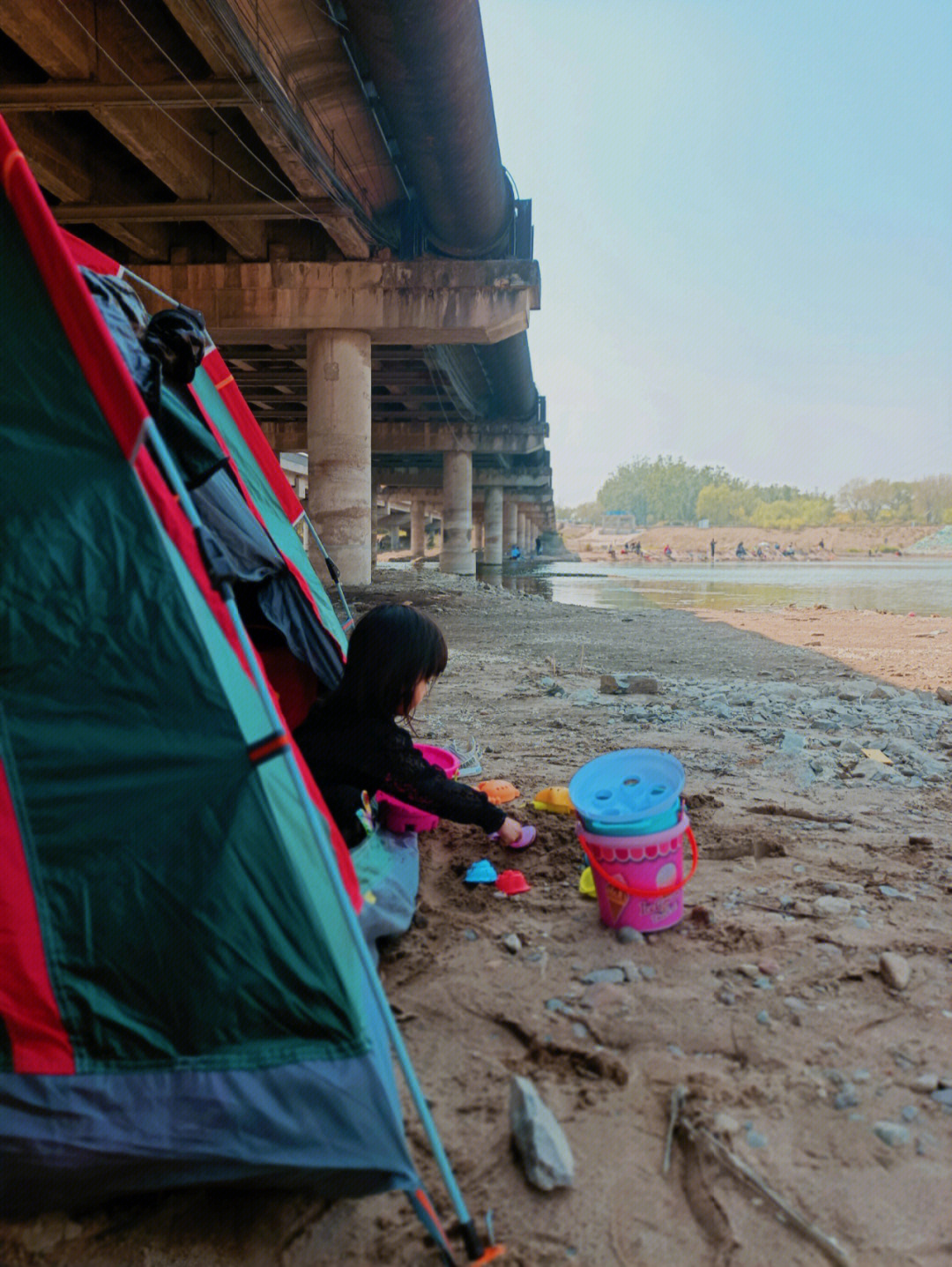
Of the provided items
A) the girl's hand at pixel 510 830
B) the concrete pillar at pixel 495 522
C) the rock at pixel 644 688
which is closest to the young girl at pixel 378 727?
the girl's hand at pixel 510 830

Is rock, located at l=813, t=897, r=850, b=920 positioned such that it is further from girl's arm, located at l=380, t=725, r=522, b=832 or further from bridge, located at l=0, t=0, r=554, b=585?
bridge, located at l=0, t=0, r=554, b=585

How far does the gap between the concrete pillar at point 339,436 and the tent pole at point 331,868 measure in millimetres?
11260

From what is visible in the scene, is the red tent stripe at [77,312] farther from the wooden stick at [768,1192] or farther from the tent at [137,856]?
the wooden stick at [768,1192]

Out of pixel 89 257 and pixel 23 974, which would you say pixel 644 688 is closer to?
pixel 89 257

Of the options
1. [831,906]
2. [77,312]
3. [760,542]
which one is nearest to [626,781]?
[831,906]

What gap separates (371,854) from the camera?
292 centimetres

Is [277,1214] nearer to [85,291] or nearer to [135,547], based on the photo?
[135,547]

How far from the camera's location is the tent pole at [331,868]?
5.41ft

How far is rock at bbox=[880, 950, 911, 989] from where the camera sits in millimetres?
2381

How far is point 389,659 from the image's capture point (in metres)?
2.79

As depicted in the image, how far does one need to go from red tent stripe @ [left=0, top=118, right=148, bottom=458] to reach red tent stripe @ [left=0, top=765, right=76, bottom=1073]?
0.83m

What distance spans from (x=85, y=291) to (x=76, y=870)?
129 cm

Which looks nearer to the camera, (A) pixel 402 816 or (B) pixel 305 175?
(A) pixel 402 816

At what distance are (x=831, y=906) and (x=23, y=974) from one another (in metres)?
2.35
